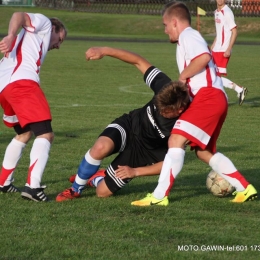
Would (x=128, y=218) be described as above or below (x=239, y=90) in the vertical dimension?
above

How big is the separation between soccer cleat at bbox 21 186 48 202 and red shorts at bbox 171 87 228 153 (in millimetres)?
1292

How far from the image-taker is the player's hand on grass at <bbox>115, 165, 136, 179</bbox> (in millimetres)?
7156

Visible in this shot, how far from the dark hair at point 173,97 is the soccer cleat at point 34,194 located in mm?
1297

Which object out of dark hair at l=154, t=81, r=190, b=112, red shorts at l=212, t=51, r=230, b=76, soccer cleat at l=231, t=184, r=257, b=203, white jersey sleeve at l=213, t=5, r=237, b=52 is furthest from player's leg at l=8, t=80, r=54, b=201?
white jersey sleeve at l=213, t=5, r=237, b=52

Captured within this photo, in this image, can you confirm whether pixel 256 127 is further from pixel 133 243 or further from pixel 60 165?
pixel 133 243

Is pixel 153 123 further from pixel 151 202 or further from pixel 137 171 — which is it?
pixel 151 202

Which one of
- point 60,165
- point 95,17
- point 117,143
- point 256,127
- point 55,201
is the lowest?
point 95,17

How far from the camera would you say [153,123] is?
7227mm

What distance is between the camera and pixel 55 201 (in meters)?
7.01

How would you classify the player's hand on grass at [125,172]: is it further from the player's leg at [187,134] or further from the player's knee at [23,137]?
the player's knee at [23,137]

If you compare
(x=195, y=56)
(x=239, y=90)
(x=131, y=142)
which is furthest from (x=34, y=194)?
(x=239, y=90)

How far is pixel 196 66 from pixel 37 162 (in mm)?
1650

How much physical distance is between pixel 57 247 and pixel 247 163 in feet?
14.2

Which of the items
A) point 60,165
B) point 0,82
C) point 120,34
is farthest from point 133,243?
point 120,34
